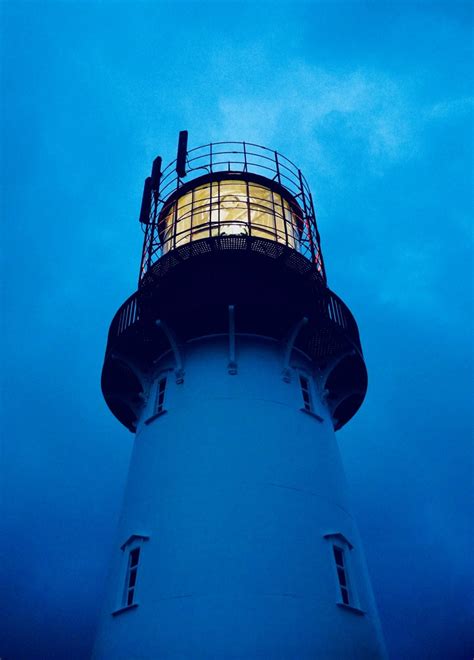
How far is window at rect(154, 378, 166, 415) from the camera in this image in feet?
48.4

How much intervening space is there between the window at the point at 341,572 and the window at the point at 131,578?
4.51 metres

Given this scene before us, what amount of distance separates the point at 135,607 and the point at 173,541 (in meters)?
1.48

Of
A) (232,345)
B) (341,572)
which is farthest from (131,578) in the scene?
(232,345)

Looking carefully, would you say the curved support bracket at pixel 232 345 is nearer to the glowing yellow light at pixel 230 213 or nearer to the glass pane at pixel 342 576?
the glowing yellow light at pixel 230 213

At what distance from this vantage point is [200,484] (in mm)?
12297

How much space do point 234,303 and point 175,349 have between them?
2096 millimetres

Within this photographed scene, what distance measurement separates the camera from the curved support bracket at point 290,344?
581 inches

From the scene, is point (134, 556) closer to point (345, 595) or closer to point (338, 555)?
point (338, 555)

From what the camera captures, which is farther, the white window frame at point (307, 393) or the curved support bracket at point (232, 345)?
the white window frame at point (307, 393)

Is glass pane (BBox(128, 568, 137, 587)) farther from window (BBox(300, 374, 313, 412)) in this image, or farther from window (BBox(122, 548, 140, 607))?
window (BBox(300, 374, 313, 412))

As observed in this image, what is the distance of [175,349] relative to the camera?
48.7 feet

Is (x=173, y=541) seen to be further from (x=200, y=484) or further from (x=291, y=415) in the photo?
(x=291, y=415)

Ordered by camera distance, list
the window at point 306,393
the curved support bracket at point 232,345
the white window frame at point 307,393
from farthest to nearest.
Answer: the window at point 306,393
the white window frame at point 307,393
the curved support bracket at point 232,345

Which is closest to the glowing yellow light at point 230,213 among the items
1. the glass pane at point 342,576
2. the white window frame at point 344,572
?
the white window frame at point 344,572
